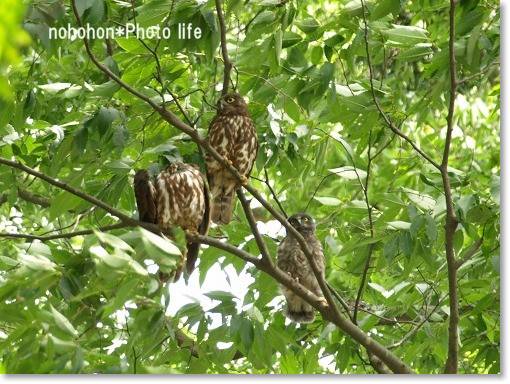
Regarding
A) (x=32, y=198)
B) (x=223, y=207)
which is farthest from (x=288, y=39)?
(x=32, y=198)

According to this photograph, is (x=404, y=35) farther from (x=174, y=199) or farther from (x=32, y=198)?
(x=32, y=198)

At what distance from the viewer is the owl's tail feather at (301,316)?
4766mm

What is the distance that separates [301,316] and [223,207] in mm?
838

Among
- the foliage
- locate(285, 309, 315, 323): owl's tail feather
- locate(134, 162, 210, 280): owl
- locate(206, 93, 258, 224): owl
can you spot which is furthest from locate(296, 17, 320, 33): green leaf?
locate(285, 309, 315, 323): owl's tail feather

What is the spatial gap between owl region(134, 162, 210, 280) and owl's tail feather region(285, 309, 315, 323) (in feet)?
3.39

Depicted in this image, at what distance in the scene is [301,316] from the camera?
4812 mm

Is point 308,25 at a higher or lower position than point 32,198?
higher

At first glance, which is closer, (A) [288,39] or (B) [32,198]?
(A) [288,39]

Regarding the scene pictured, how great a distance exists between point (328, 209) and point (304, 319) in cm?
68

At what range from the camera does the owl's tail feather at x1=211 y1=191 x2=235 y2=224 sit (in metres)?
4.51

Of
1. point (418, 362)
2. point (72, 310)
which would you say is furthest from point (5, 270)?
point (418, 362)

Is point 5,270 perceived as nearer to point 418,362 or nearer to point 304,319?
point 304,319

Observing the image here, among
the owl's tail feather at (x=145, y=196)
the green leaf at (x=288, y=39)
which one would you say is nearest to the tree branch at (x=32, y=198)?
the owl's tail feather at (x=145, y=196)

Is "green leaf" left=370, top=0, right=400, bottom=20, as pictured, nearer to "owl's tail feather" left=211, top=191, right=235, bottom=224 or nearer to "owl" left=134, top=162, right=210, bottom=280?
"owl" left=134, top=162, right=210, bottom=280
